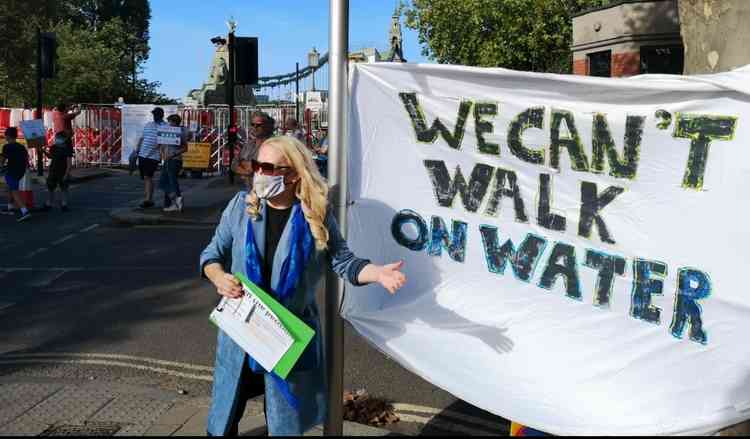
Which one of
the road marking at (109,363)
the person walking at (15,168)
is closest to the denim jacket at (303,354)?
the road marking at (109,363)

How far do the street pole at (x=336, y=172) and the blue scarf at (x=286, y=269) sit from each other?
35cm

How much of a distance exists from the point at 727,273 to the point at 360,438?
1.98 metres

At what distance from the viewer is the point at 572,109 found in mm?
3291

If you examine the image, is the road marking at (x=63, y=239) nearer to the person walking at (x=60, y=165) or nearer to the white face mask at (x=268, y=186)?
the person walking at (x=60, y=165)

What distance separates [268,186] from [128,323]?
4.18m

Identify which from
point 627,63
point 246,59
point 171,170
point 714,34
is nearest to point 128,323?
point 714,34

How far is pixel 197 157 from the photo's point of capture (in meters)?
24.2

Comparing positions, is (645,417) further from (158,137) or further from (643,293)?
(158,137)

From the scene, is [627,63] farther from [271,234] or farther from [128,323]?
[271,234]

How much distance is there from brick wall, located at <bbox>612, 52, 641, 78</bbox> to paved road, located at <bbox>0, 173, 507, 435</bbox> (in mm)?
13044

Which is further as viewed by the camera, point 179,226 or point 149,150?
point 149,150

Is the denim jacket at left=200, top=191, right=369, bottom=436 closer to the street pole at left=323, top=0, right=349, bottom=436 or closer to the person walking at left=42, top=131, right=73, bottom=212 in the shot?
the street pole at left=323, top=0, right=349, bottom=436

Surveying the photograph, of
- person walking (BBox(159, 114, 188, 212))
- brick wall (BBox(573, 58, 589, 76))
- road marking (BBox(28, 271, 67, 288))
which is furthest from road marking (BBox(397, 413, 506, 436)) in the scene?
brick wall (BBox(573, 58, 589, 76))

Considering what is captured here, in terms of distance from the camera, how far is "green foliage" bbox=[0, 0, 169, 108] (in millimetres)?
38719
